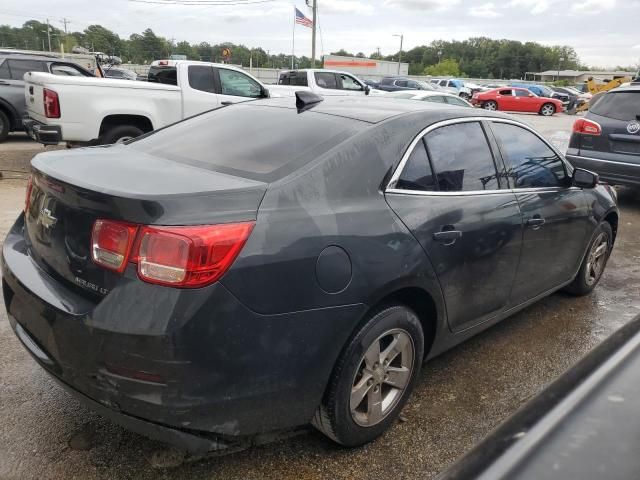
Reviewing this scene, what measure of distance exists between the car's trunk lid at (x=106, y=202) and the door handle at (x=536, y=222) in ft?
6.16

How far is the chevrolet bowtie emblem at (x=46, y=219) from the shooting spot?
2219 mm

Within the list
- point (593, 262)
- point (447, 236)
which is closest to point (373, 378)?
point (447, 236)

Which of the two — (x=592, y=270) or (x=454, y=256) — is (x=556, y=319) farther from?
(x=454, y=256)

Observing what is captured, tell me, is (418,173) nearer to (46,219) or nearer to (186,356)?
(186,356)

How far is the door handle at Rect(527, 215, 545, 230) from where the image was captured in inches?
127

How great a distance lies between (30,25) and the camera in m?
92.9

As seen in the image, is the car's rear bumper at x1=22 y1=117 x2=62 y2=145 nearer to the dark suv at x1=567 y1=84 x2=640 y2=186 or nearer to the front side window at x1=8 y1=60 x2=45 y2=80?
the front side window at x1=8 y1=60 x2=45 y2=80

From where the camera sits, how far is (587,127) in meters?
7.34

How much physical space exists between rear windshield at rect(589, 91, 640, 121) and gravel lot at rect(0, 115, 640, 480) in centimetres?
438

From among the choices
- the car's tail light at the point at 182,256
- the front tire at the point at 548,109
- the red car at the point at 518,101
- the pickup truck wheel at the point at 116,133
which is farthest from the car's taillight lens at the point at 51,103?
the front tire at the point at 548,109

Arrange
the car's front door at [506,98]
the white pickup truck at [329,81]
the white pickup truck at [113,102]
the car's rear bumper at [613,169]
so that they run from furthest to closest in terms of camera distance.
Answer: the car's front door at [506,98] → the white pickup truck at [329,81] → the white pickup truck at [113,102] → the car's rear bumper at [613,169]

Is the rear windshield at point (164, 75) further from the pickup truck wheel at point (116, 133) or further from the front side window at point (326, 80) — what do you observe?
the front side window at point (326, 80)

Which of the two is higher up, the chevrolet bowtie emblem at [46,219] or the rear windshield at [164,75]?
the rear windshield at [164,75]

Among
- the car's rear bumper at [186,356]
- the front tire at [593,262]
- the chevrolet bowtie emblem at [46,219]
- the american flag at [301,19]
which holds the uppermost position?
the american flag at [301,19]
